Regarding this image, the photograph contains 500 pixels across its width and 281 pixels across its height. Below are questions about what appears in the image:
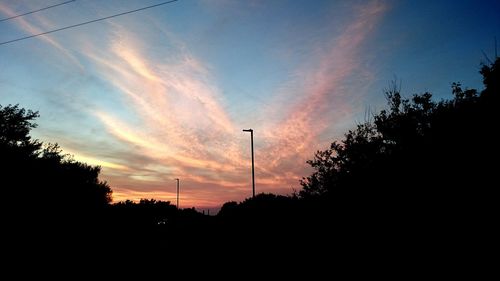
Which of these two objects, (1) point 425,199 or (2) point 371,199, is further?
(2) point 371,199

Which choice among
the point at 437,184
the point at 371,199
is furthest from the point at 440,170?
the point at 371,199

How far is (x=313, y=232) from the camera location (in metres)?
13.3

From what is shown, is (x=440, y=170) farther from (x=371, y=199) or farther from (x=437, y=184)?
(x=371, y=199)

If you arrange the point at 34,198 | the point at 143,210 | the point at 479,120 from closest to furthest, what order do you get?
the point at 479,120, the point at 34,198, the point at 143,210

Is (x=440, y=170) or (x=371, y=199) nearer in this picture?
(x=440, y=170)

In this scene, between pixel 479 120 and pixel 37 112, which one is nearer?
pixel 479 120

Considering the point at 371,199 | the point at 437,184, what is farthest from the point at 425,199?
the point at 371,199

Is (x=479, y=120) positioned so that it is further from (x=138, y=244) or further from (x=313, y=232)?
(x=138, y=244)

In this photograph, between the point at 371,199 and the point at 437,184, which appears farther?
the point at 371,199

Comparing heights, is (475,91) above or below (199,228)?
above

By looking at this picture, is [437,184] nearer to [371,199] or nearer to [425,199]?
[425,199]

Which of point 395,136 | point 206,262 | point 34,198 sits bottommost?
point 206,262

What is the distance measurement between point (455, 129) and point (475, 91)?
10.5 m

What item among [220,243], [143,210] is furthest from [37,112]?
[220,243]
